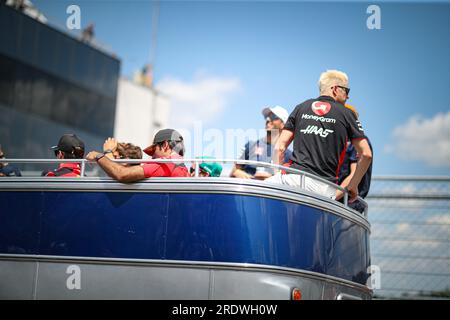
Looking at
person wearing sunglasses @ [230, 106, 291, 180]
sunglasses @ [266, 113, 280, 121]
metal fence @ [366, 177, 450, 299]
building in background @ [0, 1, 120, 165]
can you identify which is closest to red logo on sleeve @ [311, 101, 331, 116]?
person wearing sunglasses @ [230, 106, 291, 180]

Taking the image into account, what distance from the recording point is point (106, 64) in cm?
3164

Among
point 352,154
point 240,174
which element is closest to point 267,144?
point 240,174

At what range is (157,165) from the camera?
220 inches

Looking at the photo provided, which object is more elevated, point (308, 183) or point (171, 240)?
point (308, 183)

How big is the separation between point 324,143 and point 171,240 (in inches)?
61.5

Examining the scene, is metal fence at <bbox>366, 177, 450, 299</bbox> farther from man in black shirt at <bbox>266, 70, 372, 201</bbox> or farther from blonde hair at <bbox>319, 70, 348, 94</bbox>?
blonde hair at <bbox>319, 70, 348, 94</bbox>

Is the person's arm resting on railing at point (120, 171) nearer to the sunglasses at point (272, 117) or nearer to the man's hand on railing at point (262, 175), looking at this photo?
the man's hand on railing at point (262, 175)

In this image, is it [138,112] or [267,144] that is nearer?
[267,144]

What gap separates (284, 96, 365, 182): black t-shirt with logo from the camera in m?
5.71

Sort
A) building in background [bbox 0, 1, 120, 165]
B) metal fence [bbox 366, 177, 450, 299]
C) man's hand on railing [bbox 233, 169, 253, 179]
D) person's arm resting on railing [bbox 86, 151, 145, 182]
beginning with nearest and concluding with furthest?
1. person's arm resting on railing [bbox 86, 151, 145, 182]
2. man's hand on railing [bbox 233, 169, 253, 179]
3. metal fence [bbox 366, 177, 450, 299]
4. building in background [bbox 0, 1, 120, 165]

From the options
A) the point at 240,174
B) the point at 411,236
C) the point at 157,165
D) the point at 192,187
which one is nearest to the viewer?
the point at 192,187

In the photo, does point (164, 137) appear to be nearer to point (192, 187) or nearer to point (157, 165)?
point (157, 165)

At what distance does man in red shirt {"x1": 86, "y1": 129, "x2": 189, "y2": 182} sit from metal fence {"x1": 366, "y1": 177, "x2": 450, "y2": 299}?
4197mm

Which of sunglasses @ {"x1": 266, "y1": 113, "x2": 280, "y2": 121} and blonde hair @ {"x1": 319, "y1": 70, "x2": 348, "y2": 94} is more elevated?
blonde hair @ {"x1": 319, "y1": 70, "x2": 348, "y2": 94}
